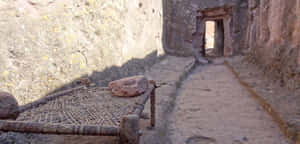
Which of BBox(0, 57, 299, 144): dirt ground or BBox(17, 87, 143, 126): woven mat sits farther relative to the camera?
BBox(0, 57, 299, 144): dirt ground

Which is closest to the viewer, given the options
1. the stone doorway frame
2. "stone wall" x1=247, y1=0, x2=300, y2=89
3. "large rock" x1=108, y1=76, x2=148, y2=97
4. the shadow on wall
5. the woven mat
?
the woven mat

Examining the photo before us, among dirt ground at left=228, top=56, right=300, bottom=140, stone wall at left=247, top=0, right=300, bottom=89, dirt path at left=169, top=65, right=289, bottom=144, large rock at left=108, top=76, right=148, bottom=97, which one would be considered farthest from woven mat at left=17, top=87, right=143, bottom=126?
stone wall at left=247, top=0, right=300, bottom=89

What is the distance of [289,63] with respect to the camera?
2707 mm

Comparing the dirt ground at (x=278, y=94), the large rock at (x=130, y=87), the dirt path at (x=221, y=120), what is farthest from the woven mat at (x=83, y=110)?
the dirt ground at (x=278, y=94)

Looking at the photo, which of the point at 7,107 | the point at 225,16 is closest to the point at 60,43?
the point at 7,107

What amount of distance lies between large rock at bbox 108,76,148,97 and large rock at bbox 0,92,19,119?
29.5 inches

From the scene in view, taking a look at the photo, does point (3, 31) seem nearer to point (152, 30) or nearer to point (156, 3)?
point (152, 30)

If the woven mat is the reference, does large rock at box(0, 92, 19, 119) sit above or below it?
above

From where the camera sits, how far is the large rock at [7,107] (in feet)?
3.43

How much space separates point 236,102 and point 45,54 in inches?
88.6

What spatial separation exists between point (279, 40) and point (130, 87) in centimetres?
266

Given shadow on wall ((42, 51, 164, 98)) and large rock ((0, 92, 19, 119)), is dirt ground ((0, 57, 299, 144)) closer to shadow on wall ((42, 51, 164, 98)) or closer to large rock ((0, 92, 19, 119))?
large rock ((0, 92, 19, 119))

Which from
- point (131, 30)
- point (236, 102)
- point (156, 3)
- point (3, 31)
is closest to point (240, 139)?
point (236, 102)

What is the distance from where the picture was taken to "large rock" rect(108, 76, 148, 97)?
163cm
